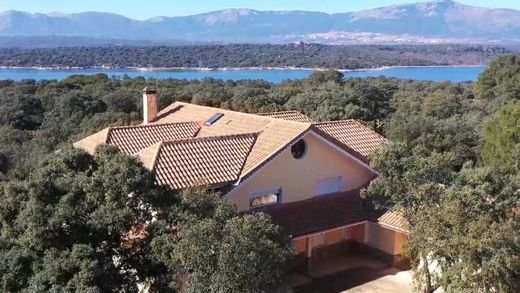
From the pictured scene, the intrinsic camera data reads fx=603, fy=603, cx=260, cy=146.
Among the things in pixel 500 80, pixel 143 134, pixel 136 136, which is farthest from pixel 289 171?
pixel 500 80

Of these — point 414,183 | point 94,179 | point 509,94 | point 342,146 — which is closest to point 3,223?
point 94,179

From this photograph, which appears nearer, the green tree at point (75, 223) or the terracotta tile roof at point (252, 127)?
the green tree at point (75, 223)

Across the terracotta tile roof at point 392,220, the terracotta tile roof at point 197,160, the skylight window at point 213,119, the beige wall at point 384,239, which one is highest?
the skylight window at point 213,119

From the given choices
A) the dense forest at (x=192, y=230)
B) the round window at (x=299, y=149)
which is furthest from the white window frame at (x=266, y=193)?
the dense forest at (x=192, y=230)

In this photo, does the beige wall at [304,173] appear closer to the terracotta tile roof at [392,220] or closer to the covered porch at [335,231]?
the covered porch at [335,231]

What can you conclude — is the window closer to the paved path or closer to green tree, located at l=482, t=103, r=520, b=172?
the paved path

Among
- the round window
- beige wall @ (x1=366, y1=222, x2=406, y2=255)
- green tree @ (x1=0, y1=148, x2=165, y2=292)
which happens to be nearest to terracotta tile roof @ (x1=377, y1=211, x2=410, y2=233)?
beige wall @ (x1=366, y1=222, x2=406, y2=255)

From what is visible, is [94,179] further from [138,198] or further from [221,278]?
[221,278]
